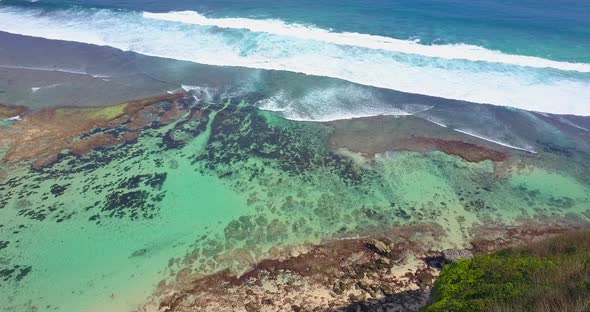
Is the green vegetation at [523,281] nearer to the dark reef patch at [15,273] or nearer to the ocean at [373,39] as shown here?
Result: the ocean at [373,39]

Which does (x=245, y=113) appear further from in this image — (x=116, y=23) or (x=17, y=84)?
(x=116, y=23)

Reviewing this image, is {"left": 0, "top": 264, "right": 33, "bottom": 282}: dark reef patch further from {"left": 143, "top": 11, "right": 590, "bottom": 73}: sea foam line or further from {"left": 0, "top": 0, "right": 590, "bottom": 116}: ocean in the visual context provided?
{"left": 143, "top": 11, "right": 590, "bottom": 73}: sea foam line

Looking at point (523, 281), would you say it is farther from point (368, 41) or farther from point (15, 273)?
point (368, 41)

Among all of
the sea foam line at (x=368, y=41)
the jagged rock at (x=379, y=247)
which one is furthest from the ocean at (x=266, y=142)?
the jagged rock at (x=379, y=247)

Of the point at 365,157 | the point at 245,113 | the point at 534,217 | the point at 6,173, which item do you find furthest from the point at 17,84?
the point at 534,217

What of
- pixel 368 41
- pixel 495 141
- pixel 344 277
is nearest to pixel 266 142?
pixel 344 277
